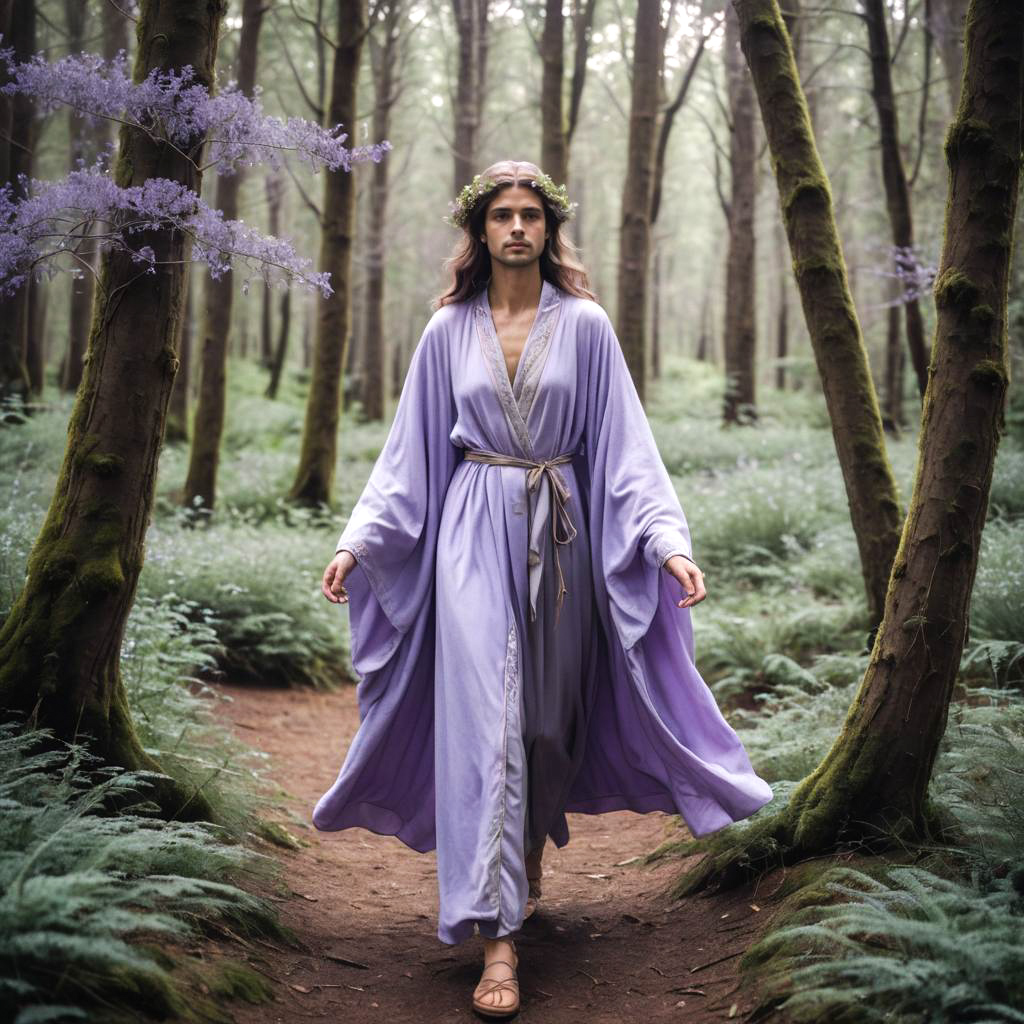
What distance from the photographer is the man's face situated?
402 cm

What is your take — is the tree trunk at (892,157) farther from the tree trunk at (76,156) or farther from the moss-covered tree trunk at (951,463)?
the tree trunk at (76,156)

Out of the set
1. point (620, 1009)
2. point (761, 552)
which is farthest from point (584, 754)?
point (761, 552)

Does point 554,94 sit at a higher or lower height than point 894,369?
higher

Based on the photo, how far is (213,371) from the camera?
11867 millimetres

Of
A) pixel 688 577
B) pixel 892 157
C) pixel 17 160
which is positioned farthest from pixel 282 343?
pixel 688 577

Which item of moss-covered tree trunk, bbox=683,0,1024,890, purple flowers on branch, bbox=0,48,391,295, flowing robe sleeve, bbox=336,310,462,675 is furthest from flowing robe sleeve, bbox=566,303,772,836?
purple flowers on branch, bbox=0,48,391,295

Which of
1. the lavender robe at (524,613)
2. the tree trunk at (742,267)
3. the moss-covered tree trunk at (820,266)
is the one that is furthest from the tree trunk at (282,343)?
the lavender robe at (524,613)

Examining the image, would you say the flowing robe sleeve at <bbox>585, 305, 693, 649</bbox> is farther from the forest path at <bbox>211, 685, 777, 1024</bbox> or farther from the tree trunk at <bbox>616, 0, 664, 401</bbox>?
the tree trunk at <bbox>616, 0, 664, 401</bbox>

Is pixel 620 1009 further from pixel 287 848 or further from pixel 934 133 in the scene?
pixel 934 133

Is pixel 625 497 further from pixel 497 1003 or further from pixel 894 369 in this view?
pixel 894 369

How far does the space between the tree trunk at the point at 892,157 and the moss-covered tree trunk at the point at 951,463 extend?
179 inches

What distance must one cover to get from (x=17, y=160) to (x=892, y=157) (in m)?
8.42

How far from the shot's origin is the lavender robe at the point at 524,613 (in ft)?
12.1

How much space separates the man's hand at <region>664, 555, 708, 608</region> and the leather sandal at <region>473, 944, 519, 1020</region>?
4.33ft
